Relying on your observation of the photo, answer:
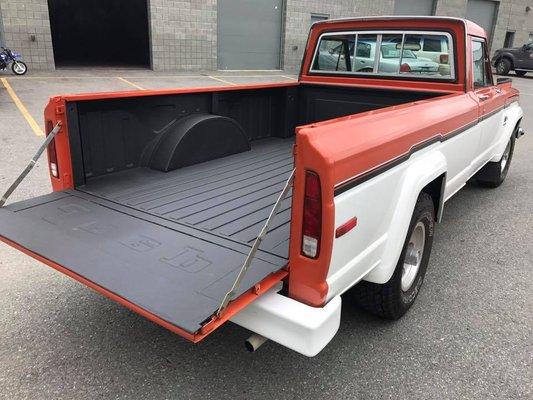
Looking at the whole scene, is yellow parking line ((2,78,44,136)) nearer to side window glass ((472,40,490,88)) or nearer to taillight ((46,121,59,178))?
taillight ((46,121,59,178))

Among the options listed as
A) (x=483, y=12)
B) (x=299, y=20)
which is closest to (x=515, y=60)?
(x=483, y=12)

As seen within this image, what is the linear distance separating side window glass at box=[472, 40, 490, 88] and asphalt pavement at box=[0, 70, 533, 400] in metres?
1.74

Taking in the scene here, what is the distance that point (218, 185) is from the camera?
3.62 metres

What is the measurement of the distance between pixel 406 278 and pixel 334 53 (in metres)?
3.06

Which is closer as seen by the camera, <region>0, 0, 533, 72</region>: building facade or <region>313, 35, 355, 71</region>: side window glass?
<region>313, 35, 355, 71</region>: side window glass

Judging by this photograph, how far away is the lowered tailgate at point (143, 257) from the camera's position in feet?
6.48

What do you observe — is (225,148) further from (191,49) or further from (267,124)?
(191,49)

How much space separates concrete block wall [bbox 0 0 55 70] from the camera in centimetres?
1373

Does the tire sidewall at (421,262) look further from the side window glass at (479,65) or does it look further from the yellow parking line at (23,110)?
the yellow parking line at (23,110)

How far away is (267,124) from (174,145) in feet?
5.45

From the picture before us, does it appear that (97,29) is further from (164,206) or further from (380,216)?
(380,216)

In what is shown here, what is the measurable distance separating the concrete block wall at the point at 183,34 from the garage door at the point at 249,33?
0.56 m

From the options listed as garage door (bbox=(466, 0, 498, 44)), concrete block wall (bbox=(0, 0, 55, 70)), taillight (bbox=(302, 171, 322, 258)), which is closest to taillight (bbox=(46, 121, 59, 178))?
taillight (bbox=(302, 171, 322, 258))

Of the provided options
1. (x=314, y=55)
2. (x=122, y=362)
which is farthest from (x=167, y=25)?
(x=122, y=362)
